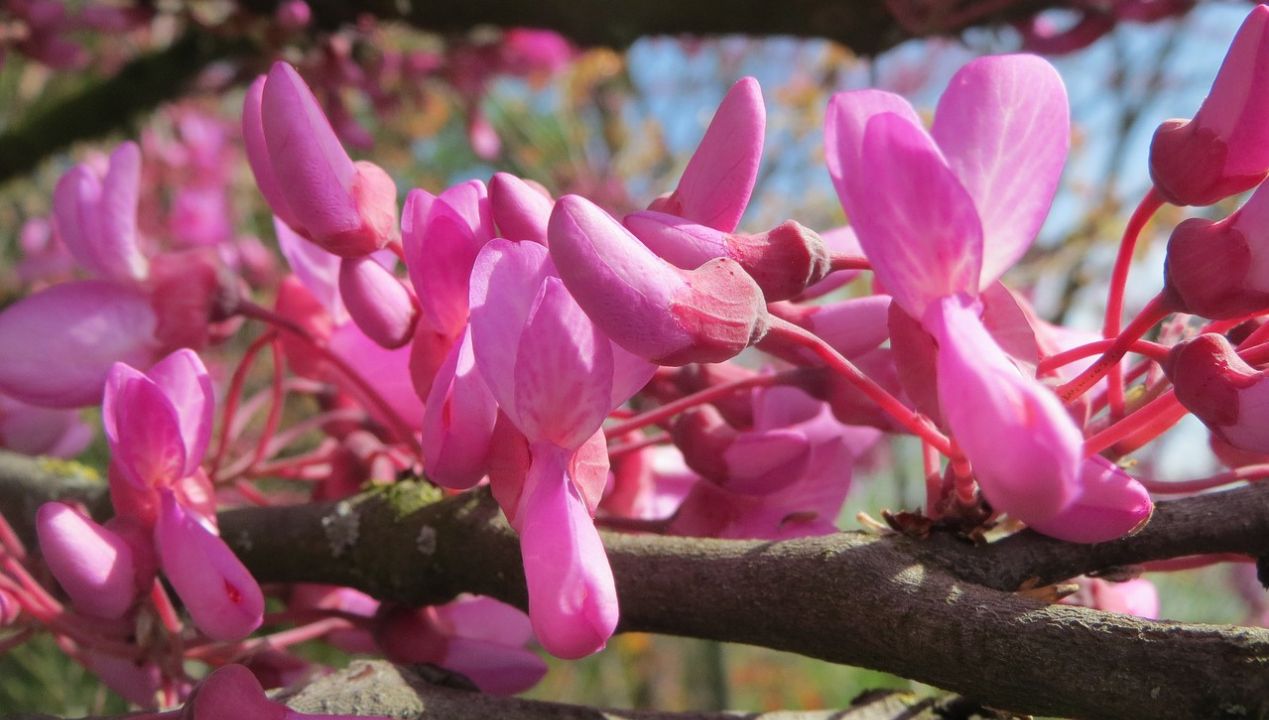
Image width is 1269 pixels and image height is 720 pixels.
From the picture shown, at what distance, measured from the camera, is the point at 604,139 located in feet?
13.3

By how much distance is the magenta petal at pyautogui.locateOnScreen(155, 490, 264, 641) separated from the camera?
0.59 meters

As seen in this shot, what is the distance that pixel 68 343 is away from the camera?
727 mm

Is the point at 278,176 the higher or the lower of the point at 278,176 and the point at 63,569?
the higher

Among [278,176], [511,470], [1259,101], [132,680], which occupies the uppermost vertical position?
[1259,101]

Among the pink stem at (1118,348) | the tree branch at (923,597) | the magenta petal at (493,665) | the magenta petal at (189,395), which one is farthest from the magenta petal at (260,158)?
the pink stem at (1118,348)

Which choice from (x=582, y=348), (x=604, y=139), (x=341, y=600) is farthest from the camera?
(x=604, y=139)

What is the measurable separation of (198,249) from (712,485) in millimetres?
426

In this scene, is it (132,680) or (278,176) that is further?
(132,680)

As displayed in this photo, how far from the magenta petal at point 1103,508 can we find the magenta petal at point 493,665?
40cm

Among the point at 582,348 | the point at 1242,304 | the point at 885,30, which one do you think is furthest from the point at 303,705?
the point at 885,30

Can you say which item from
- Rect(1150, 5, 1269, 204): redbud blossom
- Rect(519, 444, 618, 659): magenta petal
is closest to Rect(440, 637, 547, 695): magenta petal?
Rect(519, 444, 618, 659): magenta petal

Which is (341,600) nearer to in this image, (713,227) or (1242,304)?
(713,227)

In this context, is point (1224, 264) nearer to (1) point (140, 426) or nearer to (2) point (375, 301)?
(2) point (375, 301)

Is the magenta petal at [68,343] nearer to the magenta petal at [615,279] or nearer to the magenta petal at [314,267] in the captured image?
the magenta petal at [314,267]
